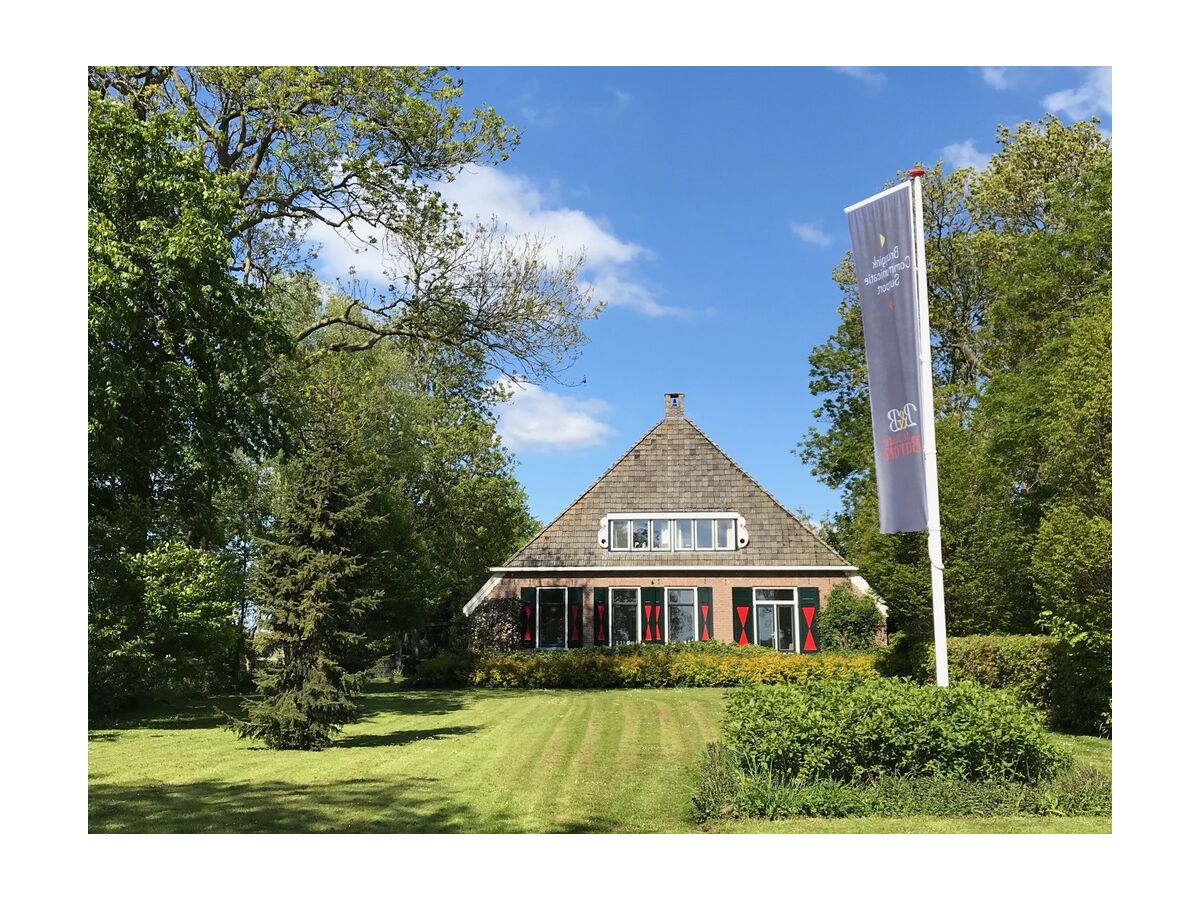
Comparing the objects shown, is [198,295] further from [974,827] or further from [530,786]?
[974,827]

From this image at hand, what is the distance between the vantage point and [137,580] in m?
18.5

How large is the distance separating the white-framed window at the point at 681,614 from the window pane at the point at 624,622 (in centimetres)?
103

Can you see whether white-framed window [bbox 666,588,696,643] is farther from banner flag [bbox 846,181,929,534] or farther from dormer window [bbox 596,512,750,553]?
banner flag [bbox 846,181,929,534]

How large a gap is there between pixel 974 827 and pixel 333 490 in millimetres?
9413

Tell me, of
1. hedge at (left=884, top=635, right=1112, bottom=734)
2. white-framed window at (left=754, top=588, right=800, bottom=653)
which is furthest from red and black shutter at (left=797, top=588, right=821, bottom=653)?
hedge at (left=884, top=635, right=1112, bottom=734)

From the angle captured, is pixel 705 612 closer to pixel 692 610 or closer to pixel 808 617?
pixel 692 610

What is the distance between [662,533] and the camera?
30000mm

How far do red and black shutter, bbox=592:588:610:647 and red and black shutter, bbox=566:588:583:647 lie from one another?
397mm

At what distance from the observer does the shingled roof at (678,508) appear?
29.5 meters

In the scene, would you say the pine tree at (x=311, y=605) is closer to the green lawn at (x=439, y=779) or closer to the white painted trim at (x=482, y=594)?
the green lawn at (x=439, y=779)

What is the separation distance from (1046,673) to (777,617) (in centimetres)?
1435

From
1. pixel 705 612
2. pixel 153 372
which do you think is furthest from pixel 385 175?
pixel 705 612

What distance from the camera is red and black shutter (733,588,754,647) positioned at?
2892 centimetres
